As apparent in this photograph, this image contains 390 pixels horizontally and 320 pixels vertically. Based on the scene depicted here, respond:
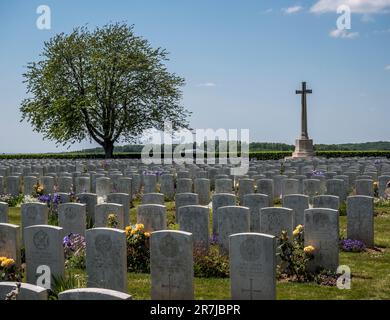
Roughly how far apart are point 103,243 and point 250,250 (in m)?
2.01

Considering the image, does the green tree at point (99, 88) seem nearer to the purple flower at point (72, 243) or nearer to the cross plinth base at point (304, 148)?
the cross plinth base at point (304, 148)

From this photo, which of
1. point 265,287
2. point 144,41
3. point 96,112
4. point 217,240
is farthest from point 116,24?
point 265,287

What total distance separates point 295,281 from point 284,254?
463 millimetres

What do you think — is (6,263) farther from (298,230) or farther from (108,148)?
(108,148)

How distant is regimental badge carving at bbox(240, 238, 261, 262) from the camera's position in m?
6.24

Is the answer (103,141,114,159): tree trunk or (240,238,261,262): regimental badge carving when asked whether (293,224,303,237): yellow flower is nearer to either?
(240,238,261,262): regimental badge carving

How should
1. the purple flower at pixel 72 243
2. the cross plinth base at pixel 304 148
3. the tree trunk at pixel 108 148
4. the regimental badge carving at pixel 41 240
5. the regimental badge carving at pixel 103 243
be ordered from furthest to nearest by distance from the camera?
1. the tree trunk at pixel 108 148
2. the cross plinth base at pixel 304 148
3. the purple flower at pixel 72 243
4. the regimental badge carving at pixel 41 240
5. the regimental badge carving at pixel 103 243

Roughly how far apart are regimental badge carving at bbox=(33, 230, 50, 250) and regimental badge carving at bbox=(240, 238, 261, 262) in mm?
2822

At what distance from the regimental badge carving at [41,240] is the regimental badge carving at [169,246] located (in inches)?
67.4

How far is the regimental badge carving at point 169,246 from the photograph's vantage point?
6.57 meters

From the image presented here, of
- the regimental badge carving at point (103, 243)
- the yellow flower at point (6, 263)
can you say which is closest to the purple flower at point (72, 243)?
the yellow flower at point (6, 263)

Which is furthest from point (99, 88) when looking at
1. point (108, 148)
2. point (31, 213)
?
point (31, 213)

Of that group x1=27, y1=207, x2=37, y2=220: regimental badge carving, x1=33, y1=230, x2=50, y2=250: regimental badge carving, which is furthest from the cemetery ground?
x1=27, y1=207, x2=37, y2=220: regimental badge carving
